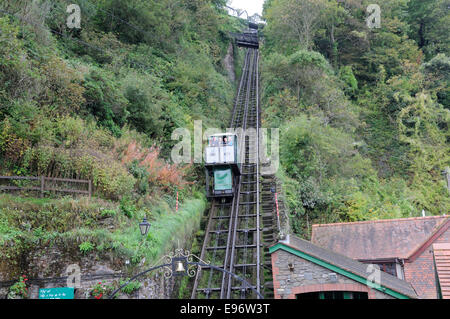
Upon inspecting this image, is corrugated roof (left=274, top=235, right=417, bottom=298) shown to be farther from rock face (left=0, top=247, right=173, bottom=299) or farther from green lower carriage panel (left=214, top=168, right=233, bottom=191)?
green lower carriage panel (left=214, top=168, right=233, bottom=191)

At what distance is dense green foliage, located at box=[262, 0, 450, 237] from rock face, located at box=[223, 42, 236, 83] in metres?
7.58

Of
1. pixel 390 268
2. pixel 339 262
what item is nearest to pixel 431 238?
pixel 390 268

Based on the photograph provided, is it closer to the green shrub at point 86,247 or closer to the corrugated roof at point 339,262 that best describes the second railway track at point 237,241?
the corrugated roof at point 339,262

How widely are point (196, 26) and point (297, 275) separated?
3218cm

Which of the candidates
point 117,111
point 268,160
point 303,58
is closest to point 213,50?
point 303,58

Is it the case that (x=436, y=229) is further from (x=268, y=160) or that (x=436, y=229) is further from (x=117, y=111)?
(x=117, y=111)

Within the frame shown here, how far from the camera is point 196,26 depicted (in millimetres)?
39469

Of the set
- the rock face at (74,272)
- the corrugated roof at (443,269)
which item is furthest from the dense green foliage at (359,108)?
the rock face at (74,272)

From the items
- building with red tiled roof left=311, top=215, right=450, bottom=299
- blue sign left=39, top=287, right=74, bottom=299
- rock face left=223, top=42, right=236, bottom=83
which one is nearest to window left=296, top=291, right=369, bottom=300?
building with red tiled roof left=311, top=215, right=450, bottom=299

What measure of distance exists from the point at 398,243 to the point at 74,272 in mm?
11876

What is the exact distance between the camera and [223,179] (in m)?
19.6

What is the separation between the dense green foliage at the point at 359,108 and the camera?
2262cm

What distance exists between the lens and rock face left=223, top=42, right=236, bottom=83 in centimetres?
4553

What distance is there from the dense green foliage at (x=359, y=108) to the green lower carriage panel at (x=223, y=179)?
3214mm
